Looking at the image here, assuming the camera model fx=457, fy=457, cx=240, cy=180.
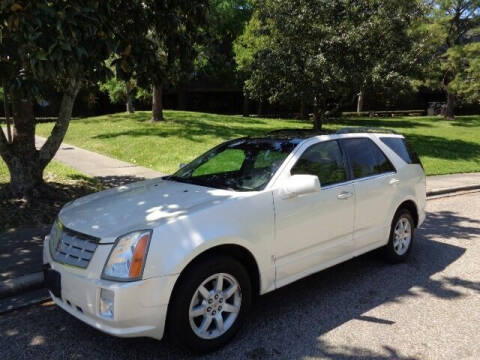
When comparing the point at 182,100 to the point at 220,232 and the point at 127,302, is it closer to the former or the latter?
the point at 220,232

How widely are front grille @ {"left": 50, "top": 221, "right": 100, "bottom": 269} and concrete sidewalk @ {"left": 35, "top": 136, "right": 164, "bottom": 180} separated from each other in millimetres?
6362

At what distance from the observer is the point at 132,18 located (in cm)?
639

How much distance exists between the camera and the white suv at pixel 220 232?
321 cm

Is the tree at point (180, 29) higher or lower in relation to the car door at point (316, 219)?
higher

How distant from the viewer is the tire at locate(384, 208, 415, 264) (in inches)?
213

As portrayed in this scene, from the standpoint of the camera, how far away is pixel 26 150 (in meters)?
7.50

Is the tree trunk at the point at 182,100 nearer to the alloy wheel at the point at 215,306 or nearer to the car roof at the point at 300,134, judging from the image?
the car roof at the point at 300,134

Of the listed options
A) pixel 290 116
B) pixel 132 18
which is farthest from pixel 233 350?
pixel 290 116

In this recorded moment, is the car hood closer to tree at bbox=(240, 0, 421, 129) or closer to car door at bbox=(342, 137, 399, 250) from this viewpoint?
car door at bbox=(342, 137, 399, 250)

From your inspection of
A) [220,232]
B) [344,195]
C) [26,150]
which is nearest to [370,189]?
[344,195]

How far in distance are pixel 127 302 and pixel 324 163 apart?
8.09 ft

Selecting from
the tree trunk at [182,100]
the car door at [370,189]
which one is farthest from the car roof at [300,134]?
the tree trunk at [182,100]

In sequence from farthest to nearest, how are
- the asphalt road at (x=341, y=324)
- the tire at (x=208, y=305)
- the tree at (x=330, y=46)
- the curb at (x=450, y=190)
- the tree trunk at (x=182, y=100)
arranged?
the tree trunk at (x=182, y=100)
the tree at (x=330, y=46)
the curb at (x=450, y=190)
the asphalt road at (x=341, y=324)
the tire at (x=208, y=305)

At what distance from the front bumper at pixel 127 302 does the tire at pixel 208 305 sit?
113 millimetres
